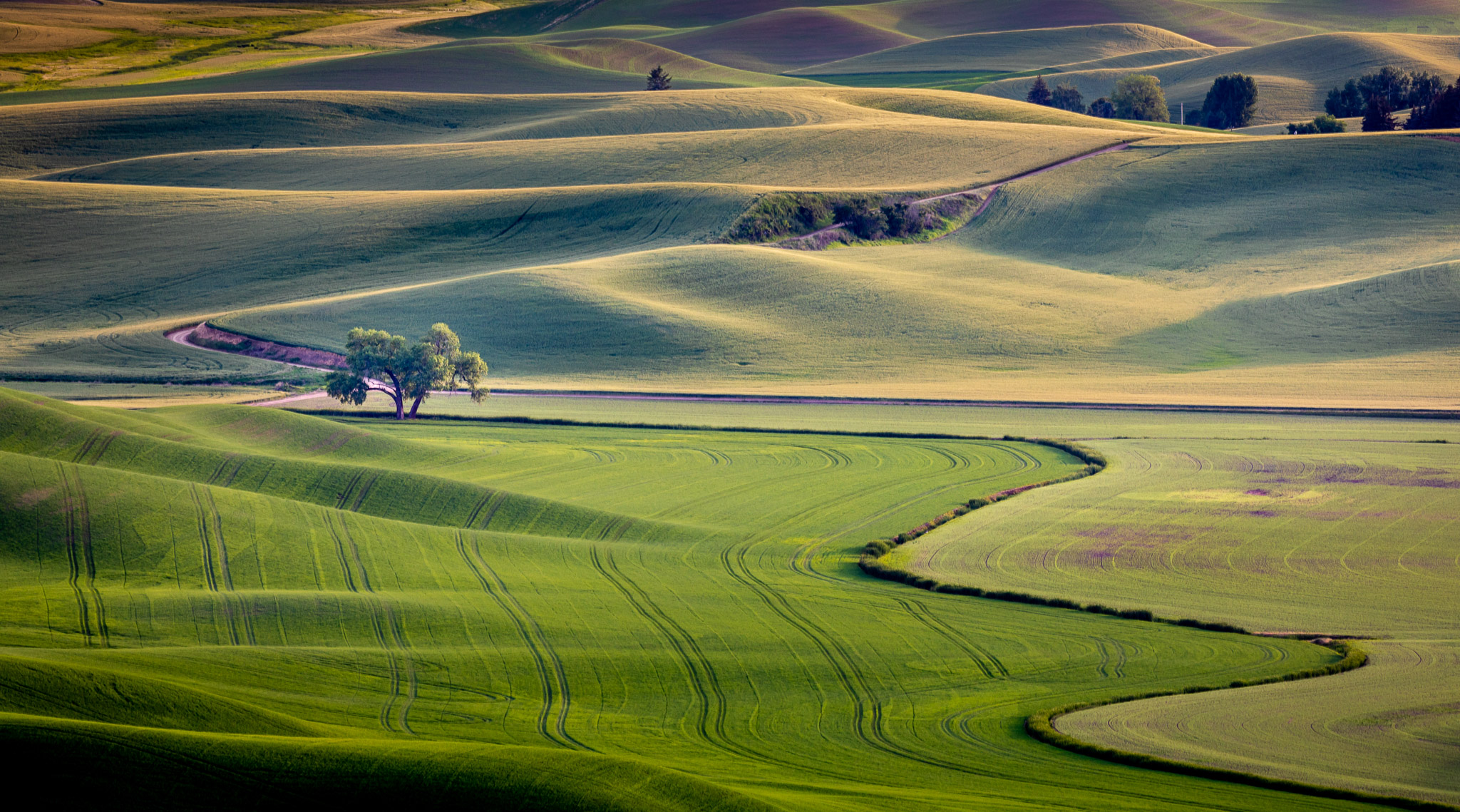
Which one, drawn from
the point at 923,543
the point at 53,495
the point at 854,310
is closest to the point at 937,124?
the point at 854,310

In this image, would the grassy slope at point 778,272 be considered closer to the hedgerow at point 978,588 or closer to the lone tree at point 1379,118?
the hedgerow at point 978,588

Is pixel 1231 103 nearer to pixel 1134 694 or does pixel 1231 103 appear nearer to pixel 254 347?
pixel 254 347

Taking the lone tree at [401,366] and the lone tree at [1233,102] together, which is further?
the lone tree at [1233,102]

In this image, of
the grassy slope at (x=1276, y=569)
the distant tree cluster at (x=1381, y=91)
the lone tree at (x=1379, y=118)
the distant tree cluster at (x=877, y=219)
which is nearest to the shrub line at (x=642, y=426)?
the grassy slope at (x=1276, y=569)

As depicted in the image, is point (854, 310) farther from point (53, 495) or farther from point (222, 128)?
point (222, 128)

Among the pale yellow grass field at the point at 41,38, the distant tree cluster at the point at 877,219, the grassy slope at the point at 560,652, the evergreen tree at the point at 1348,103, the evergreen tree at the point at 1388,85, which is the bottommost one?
the grassy slope at the point at 560,652

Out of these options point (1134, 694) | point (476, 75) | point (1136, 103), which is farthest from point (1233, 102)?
point (1134, 694)
